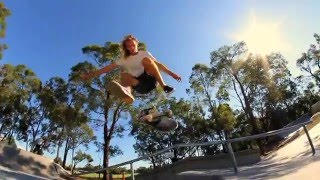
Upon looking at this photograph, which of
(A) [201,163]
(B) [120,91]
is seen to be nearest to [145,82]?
(B) [120,91]

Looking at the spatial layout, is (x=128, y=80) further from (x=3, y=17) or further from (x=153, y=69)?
(x=3, y=17)

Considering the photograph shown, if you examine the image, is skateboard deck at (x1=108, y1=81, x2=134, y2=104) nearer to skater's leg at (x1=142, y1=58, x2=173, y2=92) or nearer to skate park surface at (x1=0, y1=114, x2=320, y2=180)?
skater's leg at (x1=142, y1=58, x2=173, y2=92)

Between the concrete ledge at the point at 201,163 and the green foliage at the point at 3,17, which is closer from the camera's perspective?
the concrete ledge at the point at 201,163

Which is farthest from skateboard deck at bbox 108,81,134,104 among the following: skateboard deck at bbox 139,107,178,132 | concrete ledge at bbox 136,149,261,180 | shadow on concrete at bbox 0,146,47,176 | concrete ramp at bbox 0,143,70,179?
shadow on concrete at bbox 0,146,47,176

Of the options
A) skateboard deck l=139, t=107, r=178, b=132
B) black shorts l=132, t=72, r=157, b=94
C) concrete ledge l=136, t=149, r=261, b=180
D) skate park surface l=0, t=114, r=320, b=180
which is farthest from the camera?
concrete ledge l=136, t=149, r=261, b=180

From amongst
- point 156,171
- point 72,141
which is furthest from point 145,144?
point 156,171

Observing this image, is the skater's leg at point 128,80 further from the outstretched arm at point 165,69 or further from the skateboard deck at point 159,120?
the skateboard deck at point 159,120

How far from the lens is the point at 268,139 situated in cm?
3102

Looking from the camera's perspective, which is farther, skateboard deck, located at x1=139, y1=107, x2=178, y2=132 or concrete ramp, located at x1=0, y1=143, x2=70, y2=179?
concrete ramp, located at x1=0, y1=143, x2=70, y2=179

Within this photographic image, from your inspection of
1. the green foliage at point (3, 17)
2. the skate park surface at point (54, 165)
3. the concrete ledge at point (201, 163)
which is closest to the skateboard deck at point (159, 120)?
the skate park surface at point (54, 165)

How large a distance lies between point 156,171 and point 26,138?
26544 mm

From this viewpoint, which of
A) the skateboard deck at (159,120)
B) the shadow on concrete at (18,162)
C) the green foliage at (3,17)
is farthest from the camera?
the green foliage at (3,17)

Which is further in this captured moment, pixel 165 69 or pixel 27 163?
pixel 27 163

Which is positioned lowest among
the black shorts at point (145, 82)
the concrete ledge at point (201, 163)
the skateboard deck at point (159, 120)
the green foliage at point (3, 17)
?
the concrete ledge at point (201, 163)
